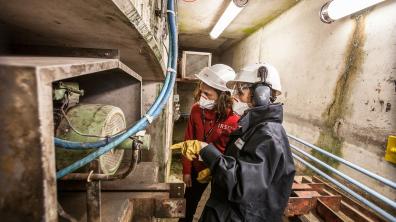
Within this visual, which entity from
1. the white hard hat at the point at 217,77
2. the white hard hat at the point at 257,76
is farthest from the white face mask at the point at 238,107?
the white hard hat at the point at 257,76

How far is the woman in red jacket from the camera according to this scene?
2.30 m

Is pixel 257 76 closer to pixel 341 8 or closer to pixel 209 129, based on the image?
pixel 209 129

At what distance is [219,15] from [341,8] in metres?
2.46

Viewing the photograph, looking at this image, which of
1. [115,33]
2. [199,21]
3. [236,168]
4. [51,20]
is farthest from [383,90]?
[199,21]

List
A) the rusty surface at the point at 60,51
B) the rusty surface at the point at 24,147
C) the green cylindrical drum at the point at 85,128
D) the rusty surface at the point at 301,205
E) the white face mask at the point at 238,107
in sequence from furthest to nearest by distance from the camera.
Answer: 1. the white face mask at the point at 238,107
2. the rusty surface at the point at 301,205
3. the green cylindrical drum at the point at 85,128
4. the rusty surface at the point at 60,51
5. the rusty surface at the point at 24,147

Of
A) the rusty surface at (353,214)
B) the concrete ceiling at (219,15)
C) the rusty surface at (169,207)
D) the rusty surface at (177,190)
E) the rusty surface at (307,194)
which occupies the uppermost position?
the concrete ceiling at (219,15)

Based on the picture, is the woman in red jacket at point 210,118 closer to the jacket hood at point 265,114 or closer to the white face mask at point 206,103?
the white face mask at point 206,103

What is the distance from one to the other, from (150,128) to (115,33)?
1.84m

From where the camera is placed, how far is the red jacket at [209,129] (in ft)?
7.50

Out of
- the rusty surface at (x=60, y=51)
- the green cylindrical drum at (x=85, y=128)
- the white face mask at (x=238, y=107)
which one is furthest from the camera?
the white face mask at (x=238, y=107)

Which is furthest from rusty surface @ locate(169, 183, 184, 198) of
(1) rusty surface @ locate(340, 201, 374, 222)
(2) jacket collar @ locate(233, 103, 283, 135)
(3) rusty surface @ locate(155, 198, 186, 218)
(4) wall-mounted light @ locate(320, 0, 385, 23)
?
(4) wall-mounted light @ locate(320, 0, 385, 23)

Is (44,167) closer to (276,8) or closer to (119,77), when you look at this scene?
(119,77)

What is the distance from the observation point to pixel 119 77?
1688 millimetres

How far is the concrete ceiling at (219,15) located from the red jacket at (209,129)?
230 centimetres
